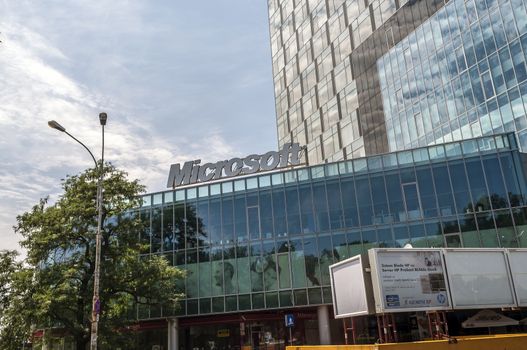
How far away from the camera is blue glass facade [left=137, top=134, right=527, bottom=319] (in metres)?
34.3

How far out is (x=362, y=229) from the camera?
3612 centimetres

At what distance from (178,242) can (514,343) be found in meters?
31.5

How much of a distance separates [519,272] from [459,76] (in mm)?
34453

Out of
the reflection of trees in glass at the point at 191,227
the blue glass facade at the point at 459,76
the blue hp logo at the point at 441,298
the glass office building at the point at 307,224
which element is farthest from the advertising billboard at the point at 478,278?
the reflection of trees in glass at the point at 191,227

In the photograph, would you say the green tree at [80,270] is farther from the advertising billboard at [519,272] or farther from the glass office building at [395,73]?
the glass office building at [395,73]

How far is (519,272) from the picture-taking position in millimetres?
16484

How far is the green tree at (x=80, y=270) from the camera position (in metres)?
26.0

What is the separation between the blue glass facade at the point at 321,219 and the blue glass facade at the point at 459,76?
711cm

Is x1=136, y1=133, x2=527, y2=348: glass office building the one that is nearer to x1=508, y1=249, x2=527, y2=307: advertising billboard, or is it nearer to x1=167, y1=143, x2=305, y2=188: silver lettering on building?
x1=167, y1=143, x2=305, y2=188: silver lettering on building

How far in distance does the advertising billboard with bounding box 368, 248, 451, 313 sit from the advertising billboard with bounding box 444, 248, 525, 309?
387 millimetres

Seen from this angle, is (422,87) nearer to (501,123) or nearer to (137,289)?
(501,123)

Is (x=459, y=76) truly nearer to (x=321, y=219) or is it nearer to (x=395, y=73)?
(x=395, y=73)

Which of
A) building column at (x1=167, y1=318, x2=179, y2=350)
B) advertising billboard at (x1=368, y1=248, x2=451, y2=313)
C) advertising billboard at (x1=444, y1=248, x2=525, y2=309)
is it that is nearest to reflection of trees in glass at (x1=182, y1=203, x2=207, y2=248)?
building column at (x1=167, y1=318, x2=179, y2=350)

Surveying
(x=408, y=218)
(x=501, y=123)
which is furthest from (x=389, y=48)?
(x=408, y=218)
